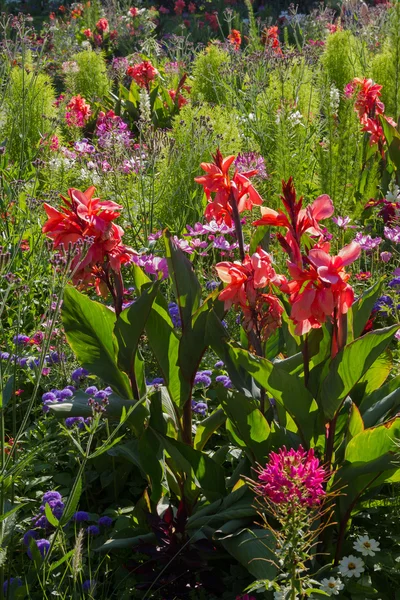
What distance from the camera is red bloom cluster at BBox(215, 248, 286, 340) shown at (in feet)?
5.96

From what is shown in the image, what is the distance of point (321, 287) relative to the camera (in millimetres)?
1671

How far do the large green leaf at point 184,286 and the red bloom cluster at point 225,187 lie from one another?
0.52ft

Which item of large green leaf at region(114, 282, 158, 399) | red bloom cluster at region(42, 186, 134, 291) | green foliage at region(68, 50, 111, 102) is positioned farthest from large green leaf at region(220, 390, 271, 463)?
green foliage at region(68, 50, 111, 102)

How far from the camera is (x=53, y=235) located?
196 cm

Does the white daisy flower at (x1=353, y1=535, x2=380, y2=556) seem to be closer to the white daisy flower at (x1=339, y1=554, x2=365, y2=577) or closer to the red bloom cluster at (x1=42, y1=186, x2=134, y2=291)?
the white daisy flower at (x1=339, y1=554, x2=365, y2=577)

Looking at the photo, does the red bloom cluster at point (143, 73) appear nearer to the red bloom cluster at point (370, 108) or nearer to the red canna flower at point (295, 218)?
the red bloom cluster at point (370, 108)

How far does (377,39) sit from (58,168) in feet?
13.6

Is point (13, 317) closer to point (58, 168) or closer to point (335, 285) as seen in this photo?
point (58, 168)

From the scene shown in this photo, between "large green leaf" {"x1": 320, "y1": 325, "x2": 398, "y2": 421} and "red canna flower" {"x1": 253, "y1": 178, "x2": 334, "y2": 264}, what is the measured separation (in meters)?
0.25

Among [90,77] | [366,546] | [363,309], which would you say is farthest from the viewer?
[90,77]

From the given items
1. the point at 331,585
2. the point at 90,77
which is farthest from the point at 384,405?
the point at 90,77

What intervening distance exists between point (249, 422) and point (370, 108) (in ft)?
9.86

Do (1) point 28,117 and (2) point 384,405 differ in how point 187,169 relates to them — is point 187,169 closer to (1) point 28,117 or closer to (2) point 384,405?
(1) point 28,117

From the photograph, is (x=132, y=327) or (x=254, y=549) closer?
(x=254, y=549)
